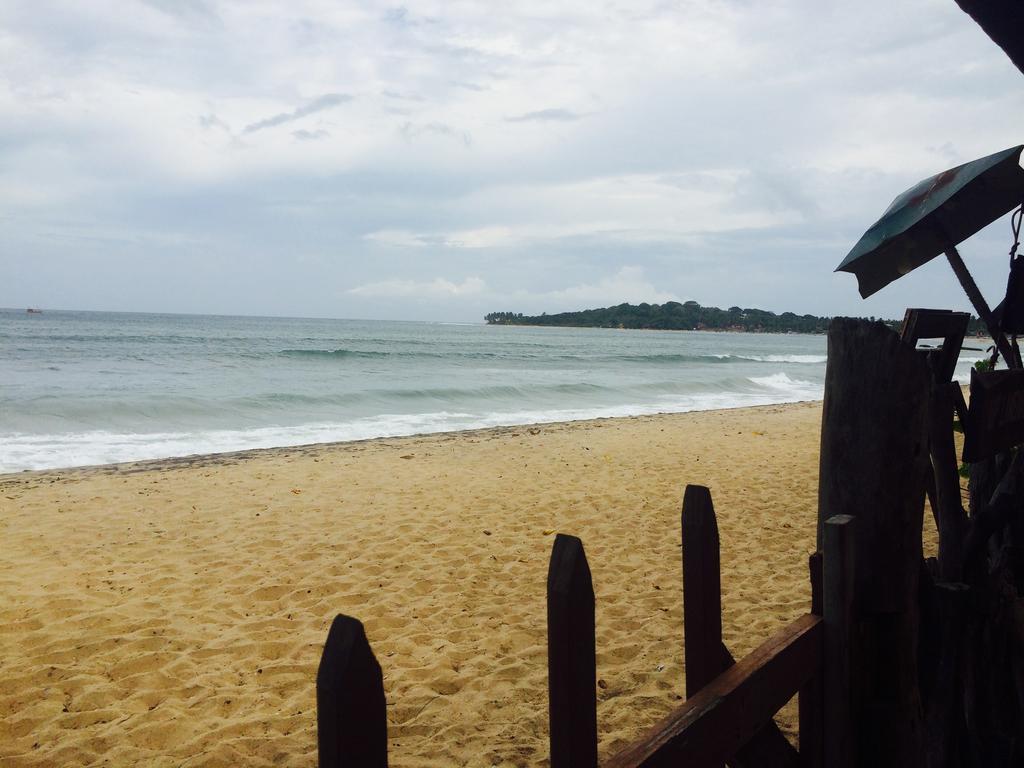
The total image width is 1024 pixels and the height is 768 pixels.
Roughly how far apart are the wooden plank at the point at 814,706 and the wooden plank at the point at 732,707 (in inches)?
2.1

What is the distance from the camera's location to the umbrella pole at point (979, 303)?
2.45 meters

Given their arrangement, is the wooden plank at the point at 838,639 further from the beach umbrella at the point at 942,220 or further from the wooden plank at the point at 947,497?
the beach umbrella at the point at 942,220

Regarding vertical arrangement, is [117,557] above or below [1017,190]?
below

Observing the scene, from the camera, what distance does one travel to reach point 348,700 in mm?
1003

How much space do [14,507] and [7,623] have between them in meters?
3.77

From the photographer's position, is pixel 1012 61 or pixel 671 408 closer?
pixel 1012 61

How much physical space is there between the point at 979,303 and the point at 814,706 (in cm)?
147

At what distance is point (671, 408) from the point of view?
20.1 meters

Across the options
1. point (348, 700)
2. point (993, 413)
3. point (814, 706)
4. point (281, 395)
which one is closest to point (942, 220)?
point (993, 413)

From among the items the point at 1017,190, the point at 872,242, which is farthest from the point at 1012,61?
the point at 872,242

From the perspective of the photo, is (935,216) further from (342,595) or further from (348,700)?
(342,595)

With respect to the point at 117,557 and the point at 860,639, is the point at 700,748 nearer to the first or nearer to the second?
the point at 860,639

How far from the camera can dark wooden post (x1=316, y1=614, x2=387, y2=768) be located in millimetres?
998

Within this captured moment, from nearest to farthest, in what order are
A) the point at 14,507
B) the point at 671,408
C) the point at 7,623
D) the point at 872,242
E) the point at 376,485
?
the point at 872,242 → the point at 7,623 → the point at 14,507 → the point at 376,485 → the point at 671,408
